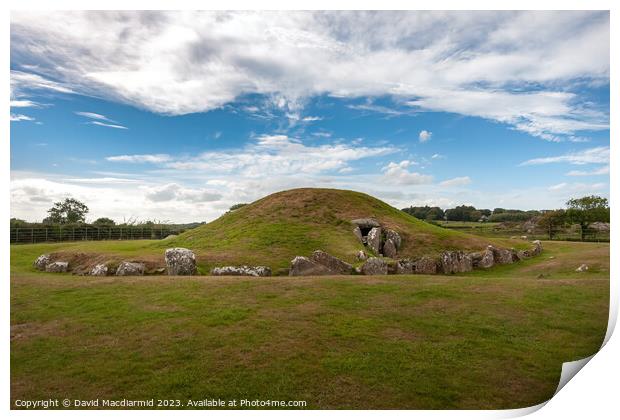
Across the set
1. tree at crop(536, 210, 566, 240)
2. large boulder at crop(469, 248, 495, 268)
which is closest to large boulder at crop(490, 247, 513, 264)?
large boulder at crop(469, 248, 495, 268)

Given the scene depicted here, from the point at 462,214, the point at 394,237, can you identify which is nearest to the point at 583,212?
the point at 462,214

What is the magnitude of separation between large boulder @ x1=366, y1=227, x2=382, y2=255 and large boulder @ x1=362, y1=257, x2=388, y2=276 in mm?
5641

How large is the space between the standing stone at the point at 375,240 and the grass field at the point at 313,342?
411 inches

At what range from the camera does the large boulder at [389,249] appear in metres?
22.7

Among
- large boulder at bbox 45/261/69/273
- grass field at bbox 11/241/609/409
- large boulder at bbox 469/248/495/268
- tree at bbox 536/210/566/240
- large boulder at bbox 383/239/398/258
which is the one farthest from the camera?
tree at bbox 536/210/566/240

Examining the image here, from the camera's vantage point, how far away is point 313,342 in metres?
8.00

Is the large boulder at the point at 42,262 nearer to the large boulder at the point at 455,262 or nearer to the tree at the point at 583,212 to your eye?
the large boulder at the point at 455,262

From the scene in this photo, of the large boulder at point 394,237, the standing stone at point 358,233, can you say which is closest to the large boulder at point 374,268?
the standing stone at point 358,233

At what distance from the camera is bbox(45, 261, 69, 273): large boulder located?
59.1 ft

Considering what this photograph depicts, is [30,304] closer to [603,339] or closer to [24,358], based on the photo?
[24,358]

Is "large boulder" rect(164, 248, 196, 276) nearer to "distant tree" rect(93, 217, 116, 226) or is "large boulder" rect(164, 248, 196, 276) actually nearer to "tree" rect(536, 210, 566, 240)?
"distant tree" rect(93, 217, 116, 226)

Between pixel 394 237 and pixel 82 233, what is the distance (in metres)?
30.8

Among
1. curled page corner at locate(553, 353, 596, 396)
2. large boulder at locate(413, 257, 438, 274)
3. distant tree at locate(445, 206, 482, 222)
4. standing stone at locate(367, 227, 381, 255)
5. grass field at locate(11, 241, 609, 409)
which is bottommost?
curled page corner at locate(553, 353, 596, 396)
